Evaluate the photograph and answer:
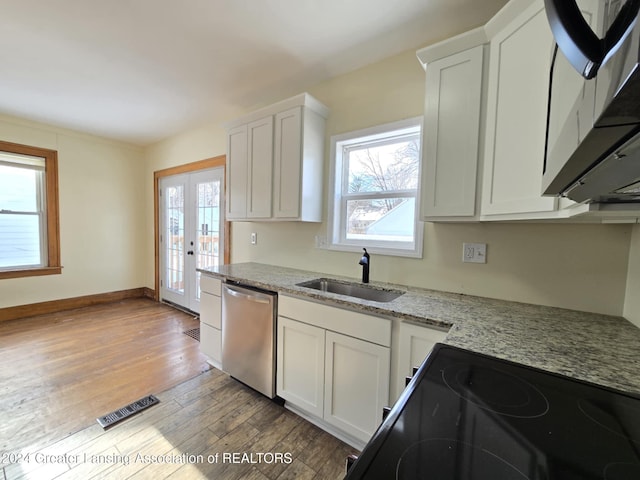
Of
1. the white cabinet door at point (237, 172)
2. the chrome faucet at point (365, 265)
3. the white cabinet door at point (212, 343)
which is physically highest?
the white cabinet door at point (237, 172)

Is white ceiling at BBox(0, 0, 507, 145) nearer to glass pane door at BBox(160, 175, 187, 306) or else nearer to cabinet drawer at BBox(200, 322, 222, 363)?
glass pane door at BBox(160, 175, 187, 306)

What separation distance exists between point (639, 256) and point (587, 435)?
3.77 feet

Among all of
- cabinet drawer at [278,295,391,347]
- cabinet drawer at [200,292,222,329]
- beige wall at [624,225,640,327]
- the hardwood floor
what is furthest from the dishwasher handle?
beige wall at [624,225,640,327]

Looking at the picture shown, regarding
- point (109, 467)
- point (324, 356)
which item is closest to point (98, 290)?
point (109, 467)

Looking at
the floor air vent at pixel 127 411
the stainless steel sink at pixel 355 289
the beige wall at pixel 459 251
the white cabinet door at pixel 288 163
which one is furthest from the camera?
the white cabinet door at pixel 288 163

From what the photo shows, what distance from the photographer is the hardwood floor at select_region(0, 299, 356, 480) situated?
1.47 meters

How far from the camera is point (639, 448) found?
1.83 feet

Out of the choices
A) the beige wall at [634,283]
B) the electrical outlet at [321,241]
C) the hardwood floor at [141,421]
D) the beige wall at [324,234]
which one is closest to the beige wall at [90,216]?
the beige wall at [324,234]

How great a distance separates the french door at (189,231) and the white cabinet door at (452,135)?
2655mm

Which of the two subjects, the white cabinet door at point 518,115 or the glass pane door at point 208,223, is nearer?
the white cabinet door at point 518,115

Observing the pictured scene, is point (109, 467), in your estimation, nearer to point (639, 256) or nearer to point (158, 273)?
point (639, 256)

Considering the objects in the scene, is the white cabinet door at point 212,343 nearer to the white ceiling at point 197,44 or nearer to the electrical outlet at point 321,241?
the electrical outlet at point 321,241

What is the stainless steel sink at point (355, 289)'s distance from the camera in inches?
73.8

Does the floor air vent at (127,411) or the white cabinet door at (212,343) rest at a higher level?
the white cabinet door at (212,343)
